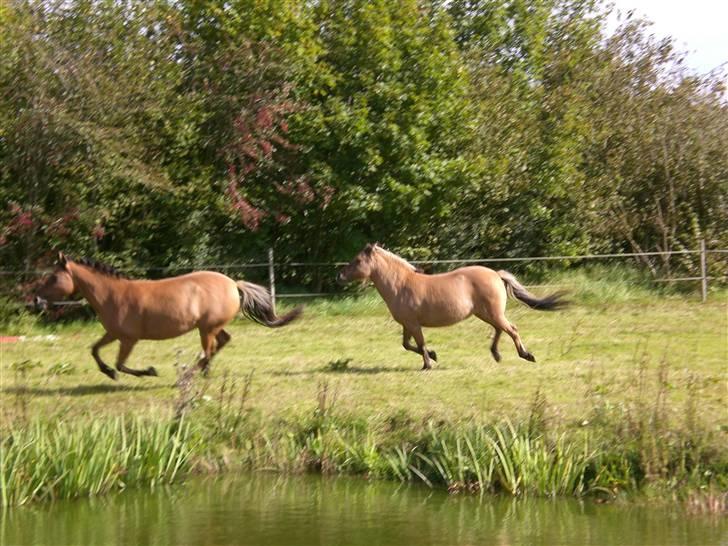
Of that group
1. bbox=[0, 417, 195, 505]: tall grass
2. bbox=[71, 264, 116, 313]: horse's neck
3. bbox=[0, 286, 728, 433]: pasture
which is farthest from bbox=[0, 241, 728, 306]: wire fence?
bbox=[0, 417, 195, 505]: tall grass

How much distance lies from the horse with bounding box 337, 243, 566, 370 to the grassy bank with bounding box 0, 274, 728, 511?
16.9 inches

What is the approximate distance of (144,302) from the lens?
13102mm

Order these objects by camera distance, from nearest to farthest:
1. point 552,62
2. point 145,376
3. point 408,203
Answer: point 145,376, point 408,203, point 552,62

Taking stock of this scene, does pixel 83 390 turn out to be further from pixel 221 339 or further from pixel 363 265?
pixel 363 265

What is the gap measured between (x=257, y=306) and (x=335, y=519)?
446cm

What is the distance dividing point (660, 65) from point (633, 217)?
3.55m

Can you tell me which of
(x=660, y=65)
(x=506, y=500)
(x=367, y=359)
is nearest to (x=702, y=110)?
(x=660, y=65)

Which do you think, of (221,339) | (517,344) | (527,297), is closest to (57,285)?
(221,339)

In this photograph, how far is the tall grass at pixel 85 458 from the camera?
977 centimetres

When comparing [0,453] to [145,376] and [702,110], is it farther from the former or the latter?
[702,110]

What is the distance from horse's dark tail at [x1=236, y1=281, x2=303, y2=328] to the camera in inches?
532

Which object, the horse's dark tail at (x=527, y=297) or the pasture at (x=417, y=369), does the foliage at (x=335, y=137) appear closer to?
the pasture at (x=417, y=369)

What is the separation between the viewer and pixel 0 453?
31.4 ft

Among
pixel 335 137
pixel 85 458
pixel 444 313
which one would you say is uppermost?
pixel 335 137
